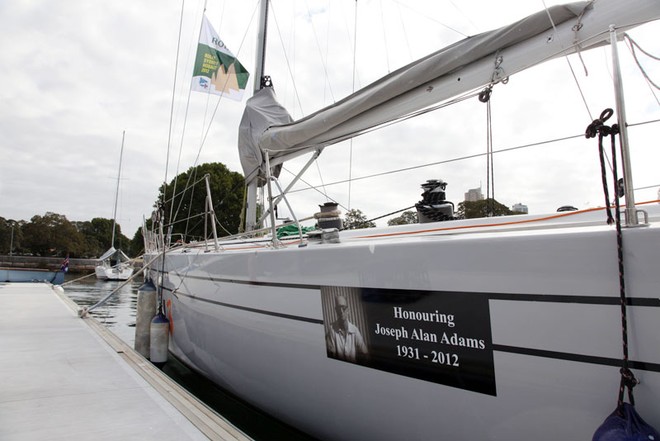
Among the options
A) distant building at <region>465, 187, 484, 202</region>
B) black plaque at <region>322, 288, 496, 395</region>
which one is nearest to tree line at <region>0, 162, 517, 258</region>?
distant building at <region>465, 187, 484, 202</region>

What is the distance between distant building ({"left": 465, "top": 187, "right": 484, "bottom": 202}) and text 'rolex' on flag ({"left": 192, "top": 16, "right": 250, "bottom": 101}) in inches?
196

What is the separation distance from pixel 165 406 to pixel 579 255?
263 centimetres

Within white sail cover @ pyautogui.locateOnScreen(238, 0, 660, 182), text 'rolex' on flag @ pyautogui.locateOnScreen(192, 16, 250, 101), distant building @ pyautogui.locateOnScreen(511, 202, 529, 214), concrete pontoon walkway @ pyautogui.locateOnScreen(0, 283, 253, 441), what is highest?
text 'rolex' on flag @ pyautogui.locateOnScreen(192, 16, 250, 101)

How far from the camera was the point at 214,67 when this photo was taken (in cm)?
734

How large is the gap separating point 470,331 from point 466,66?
2047 millimetres

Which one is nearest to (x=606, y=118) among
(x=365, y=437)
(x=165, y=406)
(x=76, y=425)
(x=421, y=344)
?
(x=421, y=344)

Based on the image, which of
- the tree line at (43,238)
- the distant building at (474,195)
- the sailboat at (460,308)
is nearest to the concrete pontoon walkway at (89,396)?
the sailboat at (460,308)

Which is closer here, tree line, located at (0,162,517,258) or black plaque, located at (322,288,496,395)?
black plaque, located at (322,288,496,395)

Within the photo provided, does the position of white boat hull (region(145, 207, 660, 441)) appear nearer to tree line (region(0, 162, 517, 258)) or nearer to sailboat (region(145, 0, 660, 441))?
sailboat (region(145, 0, 660, 441))

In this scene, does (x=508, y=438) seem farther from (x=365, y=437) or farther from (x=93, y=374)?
(x=93, y=374)

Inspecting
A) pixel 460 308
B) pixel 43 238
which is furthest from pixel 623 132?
→ pixel 43 238

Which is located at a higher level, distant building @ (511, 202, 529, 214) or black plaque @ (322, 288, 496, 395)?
distant building @ (511, 202, 529, 214)

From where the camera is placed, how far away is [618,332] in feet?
5.23

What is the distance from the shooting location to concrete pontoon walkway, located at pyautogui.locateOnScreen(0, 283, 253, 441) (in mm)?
2416
